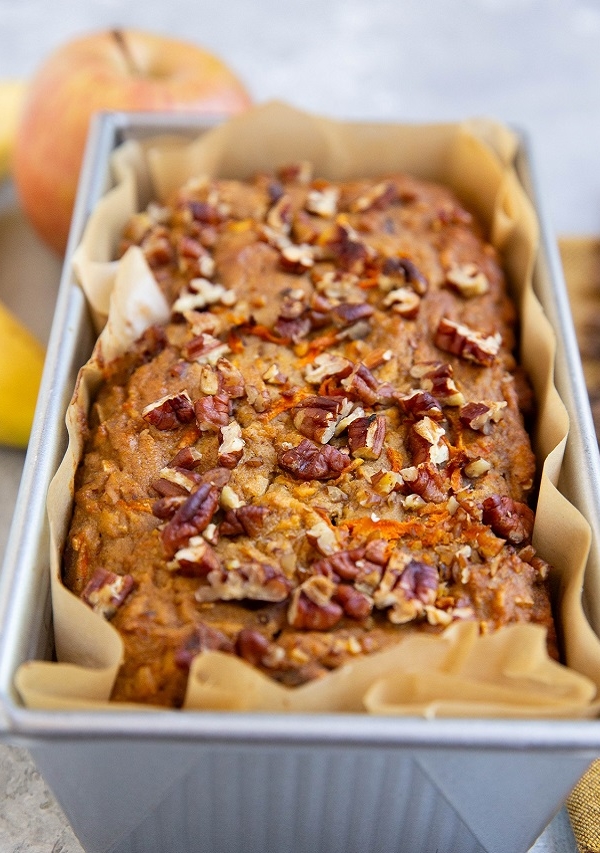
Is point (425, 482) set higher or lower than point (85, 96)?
lower

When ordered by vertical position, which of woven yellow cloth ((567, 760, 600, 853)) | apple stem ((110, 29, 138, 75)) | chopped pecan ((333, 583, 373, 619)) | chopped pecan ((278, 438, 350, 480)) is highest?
apple stem ((110, 29, 138, 75))

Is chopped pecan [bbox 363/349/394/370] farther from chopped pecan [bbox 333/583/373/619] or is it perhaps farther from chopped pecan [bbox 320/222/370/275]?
chopped pecan [bbox 333/583/373/619]

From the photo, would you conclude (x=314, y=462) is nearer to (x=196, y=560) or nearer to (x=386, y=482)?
(x=386, y=482)

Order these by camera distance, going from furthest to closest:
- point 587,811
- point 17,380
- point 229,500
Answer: point 17,380
point 587,811
point 229,500

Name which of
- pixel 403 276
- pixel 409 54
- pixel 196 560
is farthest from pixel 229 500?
pixel 409 54

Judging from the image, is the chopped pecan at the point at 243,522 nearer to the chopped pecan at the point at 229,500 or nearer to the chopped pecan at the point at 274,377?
the chopped pecan at the point at 229,500

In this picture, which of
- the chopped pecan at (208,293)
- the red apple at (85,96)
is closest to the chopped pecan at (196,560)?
the chopped pecan at (208,293)

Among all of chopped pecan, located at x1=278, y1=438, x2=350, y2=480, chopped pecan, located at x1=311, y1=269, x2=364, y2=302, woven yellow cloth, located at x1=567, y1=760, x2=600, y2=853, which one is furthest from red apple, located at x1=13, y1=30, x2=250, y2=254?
woven yellow cloth, located at x1=567, y1=760, x2=600, y2=853

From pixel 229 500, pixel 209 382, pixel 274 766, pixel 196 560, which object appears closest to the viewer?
pixel 274 766
